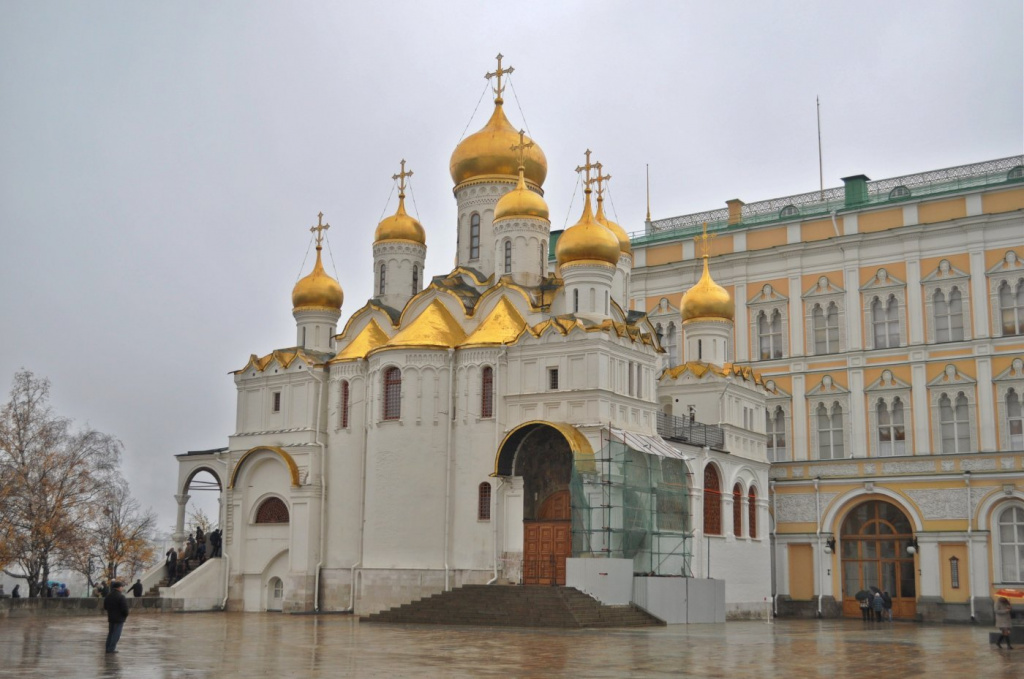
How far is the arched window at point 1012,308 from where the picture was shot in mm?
36484

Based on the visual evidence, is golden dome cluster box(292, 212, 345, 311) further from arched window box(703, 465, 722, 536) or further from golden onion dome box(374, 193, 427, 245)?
arched window box(703, 465, 722, 536)

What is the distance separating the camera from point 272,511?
34281mm

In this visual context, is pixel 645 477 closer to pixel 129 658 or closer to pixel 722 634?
pixel 722 634

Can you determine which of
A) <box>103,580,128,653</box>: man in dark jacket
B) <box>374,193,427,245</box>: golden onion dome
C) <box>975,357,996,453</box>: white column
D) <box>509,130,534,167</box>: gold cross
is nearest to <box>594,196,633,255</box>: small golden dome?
<box>509,130,534,167</box>: gold cross

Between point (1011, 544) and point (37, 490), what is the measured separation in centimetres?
2957

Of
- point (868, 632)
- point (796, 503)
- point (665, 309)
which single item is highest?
point (665, 309)

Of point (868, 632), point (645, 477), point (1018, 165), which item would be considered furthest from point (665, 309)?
point (868, 632)

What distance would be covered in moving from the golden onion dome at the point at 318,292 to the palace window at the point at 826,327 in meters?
16.4

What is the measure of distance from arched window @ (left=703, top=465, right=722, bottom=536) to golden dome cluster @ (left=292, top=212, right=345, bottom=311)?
42.1 feet

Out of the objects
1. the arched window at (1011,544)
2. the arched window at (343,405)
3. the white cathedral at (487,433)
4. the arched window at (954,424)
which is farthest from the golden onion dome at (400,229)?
the arched window at (1011,544)

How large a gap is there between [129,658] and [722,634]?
12.7 meters

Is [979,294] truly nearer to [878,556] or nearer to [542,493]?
[878,556]

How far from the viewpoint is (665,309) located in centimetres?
4381

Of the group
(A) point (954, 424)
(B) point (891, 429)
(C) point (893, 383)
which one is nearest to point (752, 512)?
(B) point (891, 429)
